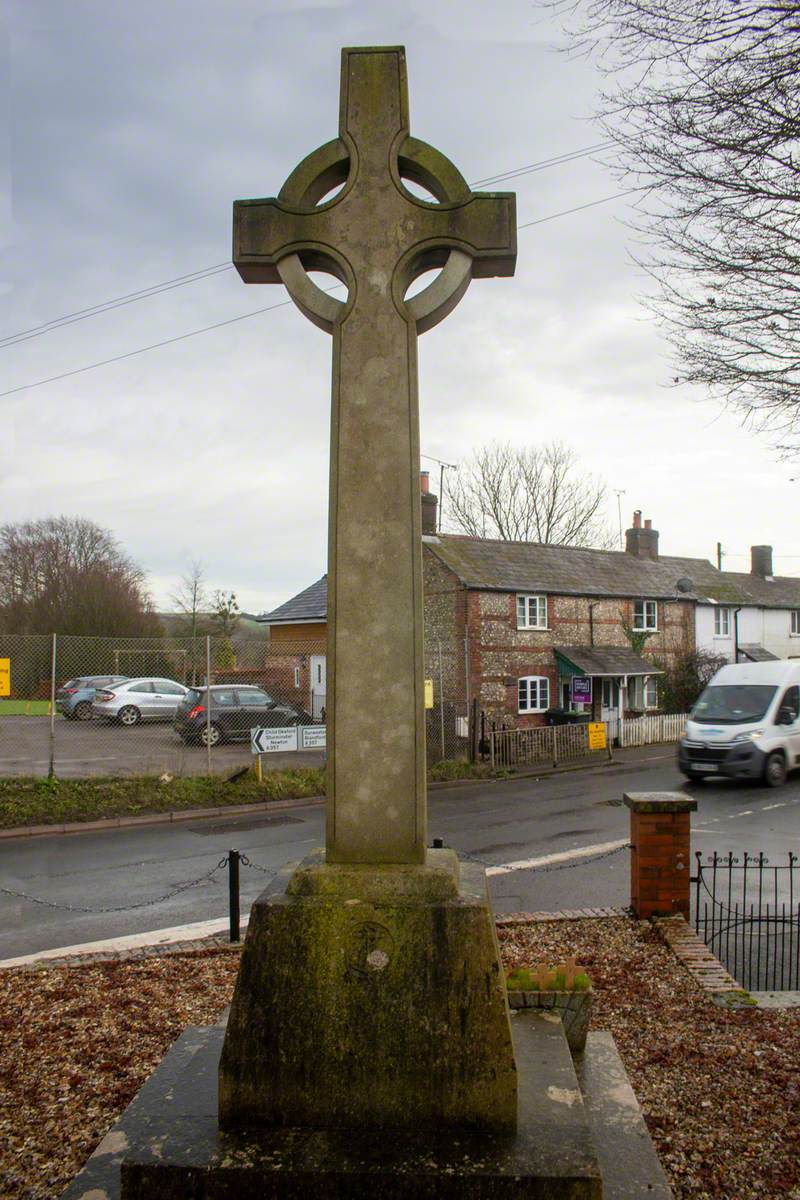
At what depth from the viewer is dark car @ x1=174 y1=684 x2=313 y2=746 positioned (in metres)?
19.5

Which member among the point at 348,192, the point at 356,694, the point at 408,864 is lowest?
the point at 408,864

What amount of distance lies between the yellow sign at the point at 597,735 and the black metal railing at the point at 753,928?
13.1 m

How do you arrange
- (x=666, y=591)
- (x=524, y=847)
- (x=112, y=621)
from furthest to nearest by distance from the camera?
(x=112, y=621)
(x=666, y=591)
(x=524, y=847)

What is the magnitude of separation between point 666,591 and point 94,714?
19850 millimetres

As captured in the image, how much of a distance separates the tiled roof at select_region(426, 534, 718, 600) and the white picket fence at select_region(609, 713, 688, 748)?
453 cm

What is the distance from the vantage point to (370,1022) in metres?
→ 2.80

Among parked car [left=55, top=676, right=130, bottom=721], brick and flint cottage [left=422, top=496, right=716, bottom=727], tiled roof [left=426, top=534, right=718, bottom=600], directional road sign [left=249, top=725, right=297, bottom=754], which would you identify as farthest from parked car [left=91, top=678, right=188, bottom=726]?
tiled roof [left=426, top=534, right=718, bottom=600]

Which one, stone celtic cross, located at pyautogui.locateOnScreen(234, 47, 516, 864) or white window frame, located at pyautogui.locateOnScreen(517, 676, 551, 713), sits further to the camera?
white window frame, located at pyautogui.locateOnScreen(517, 676, 551, 713)

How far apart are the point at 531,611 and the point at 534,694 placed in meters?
2.52

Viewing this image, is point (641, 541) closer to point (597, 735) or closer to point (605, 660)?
point (605, 660)

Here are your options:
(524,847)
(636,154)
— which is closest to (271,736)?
(524,847)

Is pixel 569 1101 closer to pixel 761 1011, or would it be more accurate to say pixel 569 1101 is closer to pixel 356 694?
pixel 356 694

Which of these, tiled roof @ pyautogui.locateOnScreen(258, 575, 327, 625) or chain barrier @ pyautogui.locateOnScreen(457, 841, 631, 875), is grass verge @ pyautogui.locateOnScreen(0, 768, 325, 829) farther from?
tiled roof @ pyautogui.locateOnScreen(258, 575, 327, 625)

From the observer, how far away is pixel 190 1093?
2.99m
